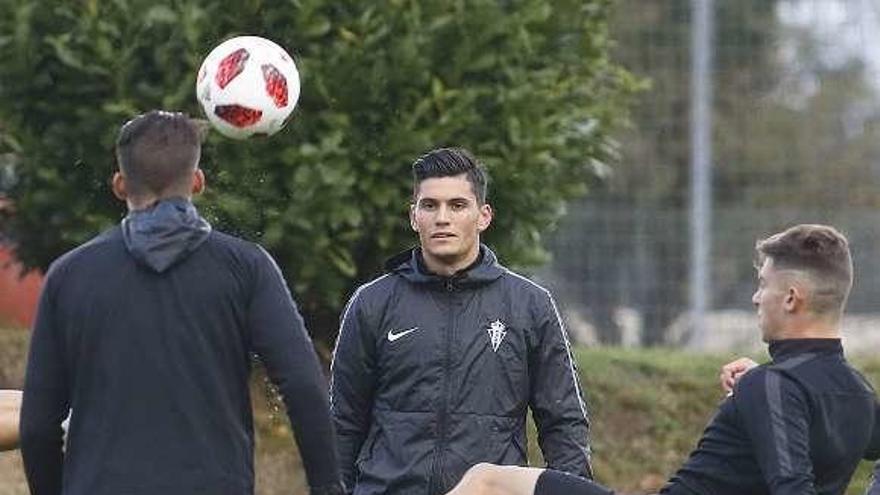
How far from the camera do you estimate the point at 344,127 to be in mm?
11539

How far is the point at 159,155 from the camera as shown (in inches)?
255

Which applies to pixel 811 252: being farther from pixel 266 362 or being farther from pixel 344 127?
pixel 344 127

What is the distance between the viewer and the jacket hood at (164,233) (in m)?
6.38

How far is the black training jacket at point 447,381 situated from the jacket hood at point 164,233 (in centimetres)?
143

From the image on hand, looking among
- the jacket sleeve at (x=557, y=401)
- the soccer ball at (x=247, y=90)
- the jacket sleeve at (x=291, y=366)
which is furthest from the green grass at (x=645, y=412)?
the jacket sleeve at (x=291, y=366)

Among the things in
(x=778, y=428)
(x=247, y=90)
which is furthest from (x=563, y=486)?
(x=247, y=90)

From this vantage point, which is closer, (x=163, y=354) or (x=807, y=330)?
(x=163, y=354)

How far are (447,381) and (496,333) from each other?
243mm

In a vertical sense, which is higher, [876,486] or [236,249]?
[236,249]

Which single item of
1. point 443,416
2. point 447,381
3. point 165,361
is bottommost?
point 443,416

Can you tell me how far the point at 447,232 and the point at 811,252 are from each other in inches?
52.6

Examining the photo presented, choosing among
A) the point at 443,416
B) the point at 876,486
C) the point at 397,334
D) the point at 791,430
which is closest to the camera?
the point at 791,430

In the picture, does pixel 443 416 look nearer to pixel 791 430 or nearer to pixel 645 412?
pixel 791 430

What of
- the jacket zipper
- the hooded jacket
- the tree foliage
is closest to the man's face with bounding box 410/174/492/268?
the jacket zipper
